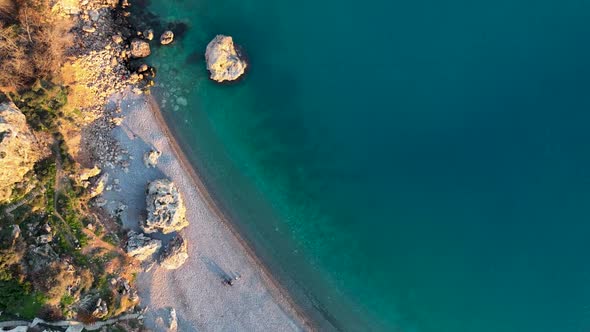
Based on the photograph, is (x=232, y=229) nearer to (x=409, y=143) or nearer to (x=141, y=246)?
(x=141, y=246)

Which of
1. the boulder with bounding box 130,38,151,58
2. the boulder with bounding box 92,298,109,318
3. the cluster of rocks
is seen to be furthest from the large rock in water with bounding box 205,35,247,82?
the boulder with bounding box 92,298,109,318

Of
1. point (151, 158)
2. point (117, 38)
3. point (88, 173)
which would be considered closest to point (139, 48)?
point (117, 38)

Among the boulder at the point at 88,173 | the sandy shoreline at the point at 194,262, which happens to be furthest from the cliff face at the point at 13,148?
the sandy shoreline at the point at 194,262

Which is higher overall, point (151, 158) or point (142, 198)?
point (151, 158)

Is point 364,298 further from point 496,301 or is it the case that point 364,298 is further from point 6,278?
point 6,278

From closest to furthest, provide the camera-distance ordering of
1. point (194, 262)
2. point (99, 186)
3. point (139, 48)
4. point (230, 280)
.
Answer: point (99, 186)
point (139, 48)
point (194, 262)
point (230, 280)

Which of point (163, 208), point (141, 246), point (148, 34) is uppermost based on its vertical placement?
point (148, 34)

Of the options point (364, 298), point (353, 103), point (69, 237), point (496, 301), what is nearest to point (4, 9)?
point (69, 237)
